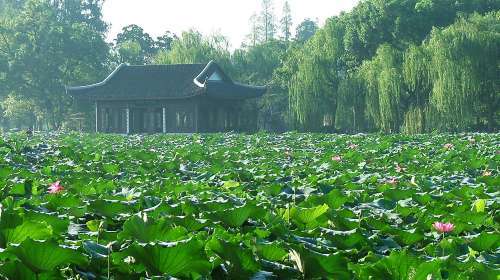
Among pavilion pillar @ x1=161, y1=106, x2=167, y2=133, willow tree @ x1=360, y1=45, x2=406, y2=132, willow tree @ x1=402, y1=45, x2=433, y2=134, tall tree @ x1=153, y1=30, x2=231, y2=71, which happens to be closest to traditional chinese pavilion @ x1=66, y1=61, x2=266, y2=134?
pavilion pillar @ x1=161, y1=106, x2=167, y2=133

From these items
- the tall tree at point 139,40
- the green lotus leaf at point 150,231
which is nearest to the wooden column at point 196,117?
the tall tree at point 139,40

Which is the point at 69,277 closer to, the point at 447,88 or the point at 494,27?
the point at 447,88

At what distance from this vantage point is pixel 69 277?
78.0 inches

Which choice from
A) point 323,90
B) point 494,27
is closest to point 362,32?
point 323,90

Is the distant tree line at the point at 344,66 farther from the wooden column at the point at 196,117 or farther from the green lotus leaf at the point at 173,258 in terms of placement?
the green lotus leaf at the point at 173,258

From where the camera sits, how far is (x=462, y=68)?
82.0ft

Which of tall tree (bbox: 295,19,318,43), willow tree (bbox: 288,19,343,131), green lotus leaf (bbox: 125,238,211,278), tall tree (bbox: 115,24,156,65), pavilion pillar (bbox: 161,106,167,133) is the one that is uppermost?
tall tree (bbox: 295,19,318,43)

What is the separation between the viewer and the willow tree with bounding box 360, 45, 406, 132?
26.8 meters

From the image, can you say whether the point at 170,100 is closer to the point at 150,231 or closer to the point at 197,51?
the point at 197,51

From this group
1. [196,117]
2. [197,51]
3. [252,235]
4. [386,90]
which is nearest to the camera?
[252,235]

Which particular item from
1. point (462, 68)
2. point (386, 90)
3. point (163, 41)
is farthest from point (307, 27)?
point (462, 68)

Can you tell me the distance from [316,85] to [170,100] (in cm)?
603

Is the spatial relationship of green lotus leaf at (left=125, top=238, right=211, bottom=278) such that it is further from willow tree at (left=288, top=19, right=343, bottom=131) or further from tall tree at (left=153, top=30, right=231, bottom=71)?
tall tree at (left=153, top=30, right=231, bottom=71)

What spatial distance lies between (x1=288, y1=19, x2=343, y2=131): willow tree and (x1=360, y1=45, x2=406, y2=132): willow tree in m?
2.70
